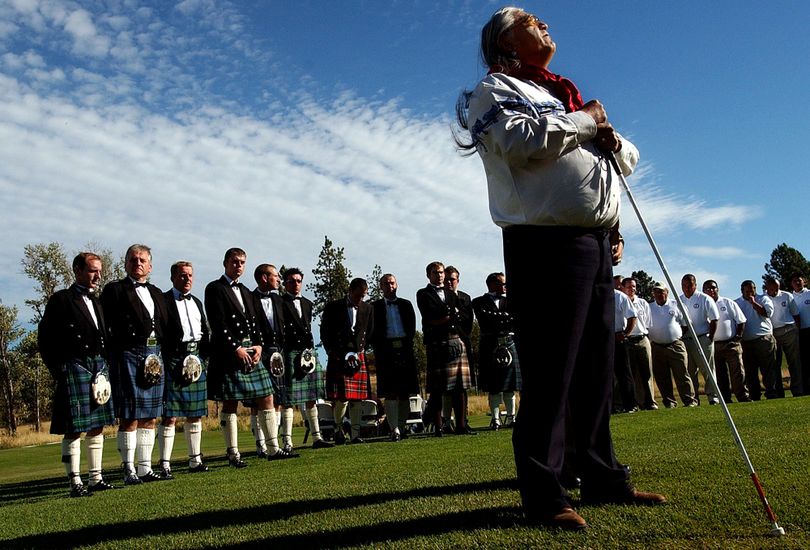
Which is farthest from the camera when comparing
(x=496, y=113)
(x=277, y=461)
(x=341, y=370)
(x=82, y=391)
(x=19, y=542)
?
(x=341, y=370)

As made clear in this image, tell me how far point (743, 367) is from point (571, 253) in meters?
12.0

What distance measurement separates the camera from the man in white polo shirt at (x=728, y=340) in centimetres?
1291

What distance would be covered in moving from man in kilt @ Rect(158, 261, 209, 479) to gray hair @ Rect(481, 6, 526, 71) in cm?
479

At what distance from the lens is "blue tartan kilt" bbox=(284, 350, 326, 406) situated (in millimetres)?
8930

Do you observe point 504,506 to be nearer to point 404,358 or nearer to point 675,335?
point 404,358

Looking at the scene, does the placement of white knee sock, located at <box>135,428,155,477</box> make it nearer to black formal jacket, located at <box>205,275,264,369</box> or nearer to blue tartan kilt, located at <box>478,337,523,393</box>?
black formal jacket, located at <box>205,275,264,369</box>

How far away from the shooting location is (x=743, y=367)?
13258mm

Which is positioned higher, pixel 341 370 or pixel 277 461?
pixel 341 370

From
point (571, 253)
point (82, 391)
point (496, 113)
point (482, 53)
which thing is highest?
point (482, 53)

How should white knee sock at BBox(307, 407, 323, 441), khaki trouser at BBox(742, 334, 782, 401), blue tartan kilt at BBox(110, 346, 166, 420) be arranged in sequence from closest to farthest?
blue tartan kilt at BBox(110, 346, 166, 420) < white knee sock at BBox(307, 407, 323, 441) < khaki trouser at BBox(742, 334, 782, 401)

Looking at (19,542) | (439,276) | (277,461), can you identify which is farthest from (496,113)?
(439,276)

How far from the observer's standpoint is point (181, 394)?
711 centimetres

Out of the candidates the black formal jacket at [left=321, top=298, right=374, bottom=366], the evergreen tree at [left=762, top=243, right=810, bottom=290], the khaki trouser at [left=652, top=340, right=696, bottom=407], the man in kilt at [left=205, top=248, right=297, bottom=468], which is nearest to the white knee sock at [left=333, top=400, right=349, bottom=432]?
the black formal jacket at [left=321, top=298, right=374, bottom=366]

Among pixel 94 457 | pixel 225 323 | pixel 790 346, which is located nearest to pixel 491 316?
pixel 225 323
